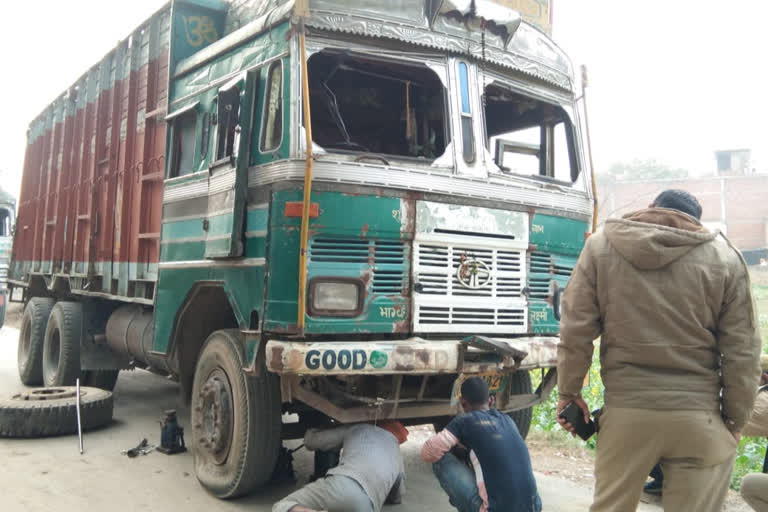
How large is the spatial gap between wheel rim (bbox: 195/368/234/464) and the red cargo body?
4.62ft

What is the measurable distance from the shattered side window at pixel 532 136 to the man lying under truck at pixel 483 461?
2051mm

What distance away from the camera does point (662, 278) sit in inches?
109

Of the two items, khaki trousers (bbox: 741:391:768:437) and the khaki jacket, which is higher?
the khaki jacket

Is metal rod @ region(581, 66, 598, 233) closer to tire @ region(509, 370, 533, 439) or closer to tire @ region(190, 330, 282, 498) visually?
tire @ region(509, 370, 533, 439)

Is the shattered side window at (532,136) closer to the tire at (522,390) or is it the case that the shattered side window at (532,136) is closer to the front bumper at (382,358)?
the tire at (522,390)

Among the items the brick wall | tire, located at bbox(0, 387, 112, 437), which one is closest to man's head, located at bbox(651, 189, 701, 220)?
tire, located at bbox(0, 387, 112, 437)

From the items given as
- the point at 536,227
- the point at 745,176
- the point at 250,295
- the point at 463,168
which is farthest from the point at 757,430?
→ the point at 745,176

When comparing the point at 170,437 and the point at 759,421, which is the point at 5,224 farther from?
the point at 759,421

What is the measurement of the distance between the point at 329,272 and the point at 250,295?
0.55 metres

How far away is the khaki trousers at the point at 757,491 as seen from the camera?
311 cm

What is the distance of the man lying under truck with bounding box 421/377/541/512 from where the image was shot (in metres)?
3.37

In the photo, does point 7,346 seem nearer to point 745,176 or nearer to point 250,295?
point 250,295

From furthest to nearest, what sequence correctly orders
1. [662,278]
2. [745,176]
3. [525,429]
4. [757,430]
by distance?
[745,176], [525,429], [757,430], [662,278]

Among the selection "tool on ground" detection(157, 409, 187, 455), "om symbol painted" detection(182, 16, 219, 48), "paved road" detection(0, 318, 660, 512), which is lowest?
"paved road" detection(0, 318, 660, 512)
